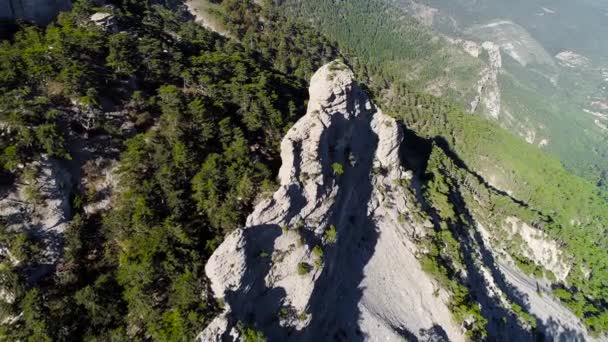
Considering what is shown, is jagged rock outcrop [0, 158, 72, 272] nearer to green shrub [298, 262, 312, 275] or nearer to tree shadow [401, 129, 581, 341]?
green shrub [298, 262, 312, 275]

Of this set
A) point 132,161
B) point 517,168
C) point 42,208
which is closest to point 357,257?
point 132,161

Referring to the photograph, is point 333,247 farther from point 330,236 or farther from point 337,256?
point 337,256

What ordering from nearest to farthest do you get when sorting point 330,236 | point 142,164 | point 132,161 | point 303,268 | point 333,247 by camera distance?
point 132,161
point 142,164
point 303,268
point 330,236
point 333,247

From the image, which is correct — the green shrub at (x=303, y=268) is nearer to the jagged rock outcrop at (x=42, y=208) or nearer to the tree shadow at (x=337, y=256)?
the tree shadow at (x=337, y=256)

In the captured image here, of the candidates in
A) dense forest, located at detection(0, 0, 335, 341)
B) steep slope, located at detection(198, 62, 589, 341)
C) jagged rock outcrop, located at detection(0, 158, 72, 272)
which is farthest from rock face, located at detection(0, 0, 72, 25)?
steep slope, located at detection(198, 62, 589, 341)

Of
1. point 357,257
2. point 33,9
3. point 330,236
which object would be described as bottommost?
point 357,257

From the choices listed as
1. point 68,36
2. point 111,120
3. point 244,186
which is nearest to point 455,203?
point 244,186
